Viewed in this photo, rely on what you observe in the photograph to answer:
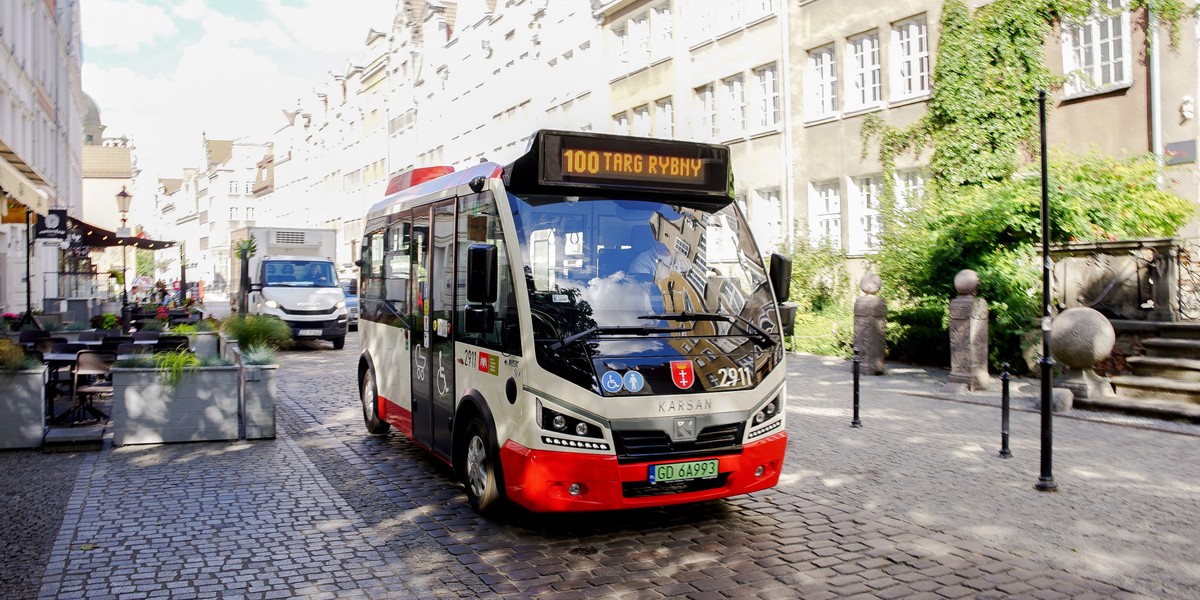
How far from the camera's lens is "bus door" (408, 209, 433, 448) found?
8758 millimetres

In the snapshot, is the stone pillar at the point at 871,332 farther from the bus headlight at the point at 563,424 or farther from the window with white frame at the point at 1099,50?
the bus headlight at the point at 563,424

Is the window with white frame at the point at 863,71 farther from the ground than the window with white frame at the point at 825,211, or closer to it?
farther from the ground

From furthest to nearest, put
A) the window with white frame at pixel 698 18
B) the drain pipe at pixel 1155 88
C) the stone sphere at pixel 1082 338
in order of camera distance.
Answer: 1. the window with white frame at pixel 698 18
2. the drain pipe at pixel 1155 88
3. the stone sphere at pixel 1082 338

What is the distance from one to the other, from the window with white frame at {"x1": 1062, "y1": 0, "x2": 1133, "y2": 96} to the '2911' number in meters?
15.1

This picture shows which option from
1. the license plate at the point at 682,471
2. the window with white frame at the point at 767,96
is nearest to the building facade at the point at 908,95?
the window with white frame at the point at 767,96

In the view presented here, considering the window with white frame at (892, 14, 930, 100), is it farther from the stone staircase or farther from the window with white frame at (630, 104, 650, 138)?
the window with white frame at (630, 104, 650, 138)

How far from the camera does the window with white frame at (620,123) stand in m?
36.3

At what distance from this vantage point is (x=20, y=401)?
32.6 feet

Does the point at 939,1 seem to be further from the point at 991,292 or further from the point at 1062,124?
the point at 991,292

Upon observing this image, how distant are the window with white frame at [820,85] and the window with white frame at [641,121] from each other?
8574 millimetres

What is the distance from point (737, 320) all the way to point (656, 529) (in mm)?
1610

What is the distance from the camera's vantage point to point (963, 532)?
6.97 m

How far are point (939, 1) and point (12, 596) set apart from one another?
22.0m

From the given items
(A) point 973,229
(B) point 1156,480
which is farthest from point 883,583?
(A) point 973,229
